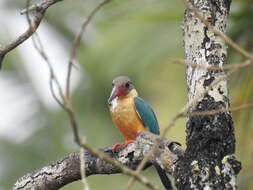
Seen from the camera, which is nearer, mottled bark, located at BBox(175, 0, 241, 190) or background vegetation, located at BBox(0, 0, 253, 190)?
mottled bark, located at BBox(175, 0, 241, 190)

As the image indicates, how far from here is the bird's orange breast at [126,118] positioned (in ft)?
21.1

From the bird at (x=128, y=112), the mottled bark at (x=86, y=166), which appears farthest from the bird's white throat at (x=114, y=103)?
the mottled bark at (x=86, y=166)

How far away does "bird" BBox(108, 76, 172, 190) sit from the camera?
644 centimetres

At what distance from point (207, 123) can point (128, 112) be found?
80.1 inches

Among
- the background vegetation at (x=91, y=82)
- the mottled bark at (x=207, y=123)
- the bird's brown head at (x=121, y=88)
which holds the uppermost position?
the background vegetation at (x=91, y=82)

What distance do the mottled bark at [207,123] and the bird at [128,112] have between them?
1.71 metres

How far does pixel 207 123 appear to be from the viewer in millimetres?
4484

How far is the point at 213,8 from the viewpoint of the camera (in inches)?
190

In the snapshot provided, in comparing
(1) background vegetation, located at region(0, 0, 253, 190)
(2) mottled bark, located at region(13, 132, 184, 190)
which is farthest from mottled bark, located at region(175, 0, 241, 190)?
(1) background vegetation, located at region(0, 0, 253, 190)

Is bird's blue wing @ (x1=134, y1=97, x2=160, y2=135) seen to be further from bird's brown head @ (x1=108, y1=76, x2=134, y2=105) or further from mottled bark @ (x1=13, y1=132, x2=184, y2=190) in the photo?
mottled bark @ (x1=13, y1=132, x2=184, y2=190)

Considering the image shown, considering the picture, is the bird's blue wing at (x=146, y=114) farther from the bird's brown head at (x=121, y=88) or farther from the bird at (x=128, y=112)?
the bird's brown head at (x=121, y=88)

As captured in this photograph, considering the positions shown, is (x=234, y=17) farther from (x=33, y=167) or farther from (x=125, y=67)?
(x=33, y=167)

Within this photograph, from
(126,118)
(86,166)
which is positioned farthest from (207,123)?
(126,118)

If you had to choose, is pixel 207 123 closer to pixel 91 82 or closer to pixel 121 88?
pixel 121 88
